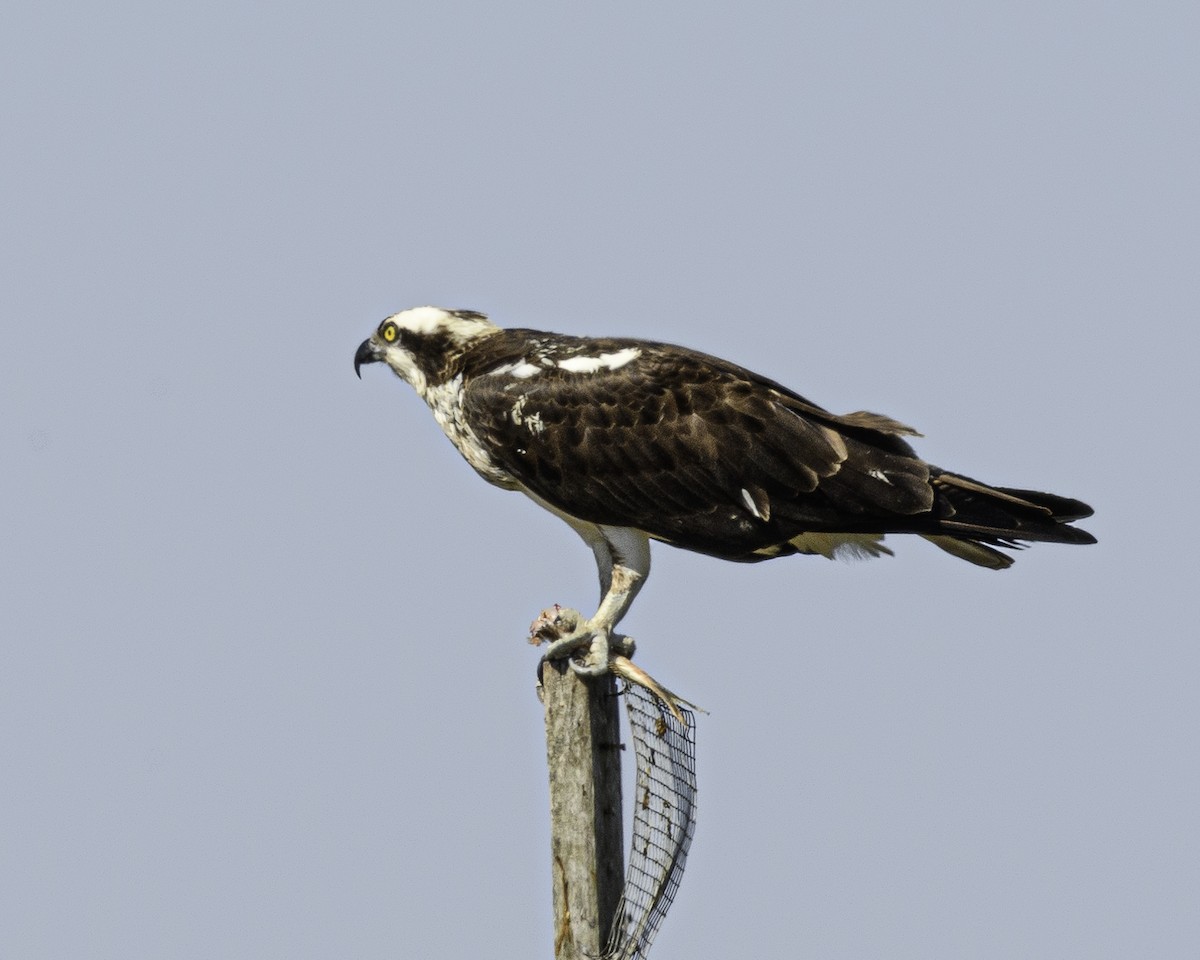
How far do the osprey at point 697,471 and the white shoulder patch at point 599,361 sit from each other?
10 millimetres

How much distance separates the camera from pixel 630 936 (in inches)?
330

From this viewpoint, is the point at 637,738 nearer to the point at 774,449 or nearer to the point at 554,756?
the point at 554,756

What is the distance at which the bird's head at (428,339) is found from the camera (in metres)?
9.99

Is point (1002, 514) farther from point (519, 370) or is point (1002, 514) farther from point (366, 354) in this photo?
point (366, 354)

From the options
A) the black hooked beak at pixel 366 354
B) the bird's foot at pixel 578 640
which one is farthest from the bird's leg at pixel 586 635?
the black hooked beak at pixel 366 354

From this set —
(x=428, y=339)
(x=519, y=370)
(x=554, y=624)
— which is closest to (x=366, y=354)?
(x=428, y=339)

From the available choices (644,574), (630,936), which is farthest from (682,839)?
(644,574)

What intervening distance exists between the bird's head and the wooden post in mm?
2311

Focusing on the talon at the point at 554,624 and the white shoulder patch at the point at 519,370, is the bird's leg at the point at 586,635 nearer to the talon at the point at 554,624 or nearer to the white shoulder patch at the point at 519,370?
the talon at the point at 554,624

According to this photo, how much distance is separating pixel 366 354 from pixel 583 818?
3.52m

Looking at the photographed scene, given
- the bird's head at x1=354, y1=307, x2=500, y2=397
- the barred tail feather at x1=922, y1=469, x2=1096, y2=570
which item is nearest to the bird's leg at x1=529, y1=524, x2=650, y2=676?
the bird's head at x1=354, y1=307, x2=500, y2=397

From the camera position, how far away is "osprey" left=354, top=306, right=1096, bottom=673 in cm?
879

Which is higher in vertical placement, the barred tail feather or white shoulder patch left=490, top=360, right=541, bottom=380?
white shoulder patch left=490, top=360, right=541, bottom=380

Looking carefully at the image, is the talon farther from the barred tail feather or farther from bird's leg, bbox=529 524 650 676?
the barred tail feather
